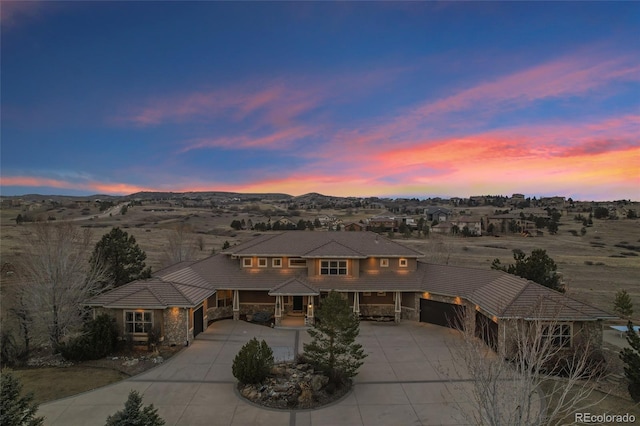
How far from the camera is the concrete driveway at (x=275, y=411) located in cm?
1406

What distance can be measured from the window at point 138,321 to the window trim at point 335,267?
12485 mm

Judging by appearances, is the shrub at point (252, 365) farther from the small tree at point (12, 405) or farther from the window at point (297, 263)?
the window at point (297, 263)

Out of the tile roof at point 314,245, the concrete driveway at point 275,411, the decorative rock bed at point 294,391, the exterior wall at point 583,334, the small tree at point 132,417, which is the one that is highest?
the tile roof at point 314,245

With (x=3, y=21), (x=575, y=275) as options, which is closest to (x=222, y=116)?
(x=3, y=21)

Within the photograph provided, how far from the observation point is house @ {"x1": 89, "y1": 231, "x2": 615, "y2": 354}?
71.3ft

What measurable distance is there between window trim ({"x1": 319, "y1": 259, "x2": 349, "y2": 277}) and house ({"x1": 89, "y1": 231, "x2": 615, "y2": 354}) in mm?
79

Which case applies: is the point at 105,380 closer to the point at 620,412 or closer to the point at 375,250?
the point at 375,250

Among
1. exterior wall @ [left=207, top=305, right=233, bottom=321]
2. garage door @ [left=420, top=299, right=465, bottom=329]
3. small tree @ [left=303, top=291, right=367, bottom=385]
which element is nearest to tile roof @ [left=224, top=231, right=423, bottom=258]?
garage door @ [left=420, top=299, right=465, bottom=329]

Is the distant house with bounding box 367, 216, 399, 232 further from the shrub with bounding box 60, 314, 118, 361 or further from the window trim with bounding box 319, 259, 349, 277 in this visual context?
the shrub with bounding box 60, 314, 118, 361

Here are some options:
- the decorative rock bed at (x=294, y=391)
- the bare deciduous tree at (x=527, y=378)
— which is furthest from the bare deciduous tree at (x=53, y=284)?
the bare deciduous tree at (x=527, y=378)

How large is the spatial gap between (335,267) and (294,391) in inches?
515

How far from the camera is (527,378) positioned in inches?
317

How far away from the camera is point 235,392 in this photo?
639 inches

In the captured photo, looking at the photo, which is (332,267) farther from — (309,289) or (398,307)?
(398,307)
